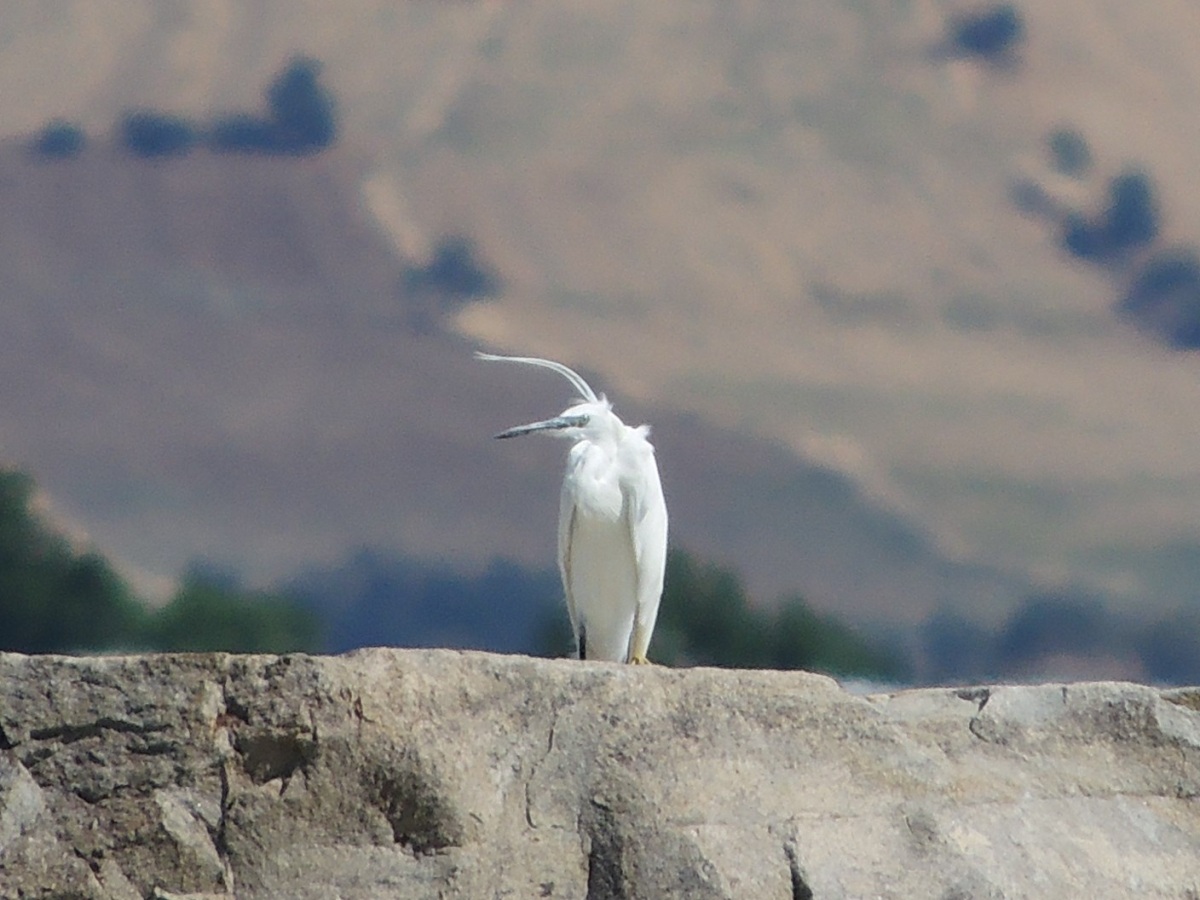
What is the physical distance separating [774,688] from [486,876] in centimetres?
120

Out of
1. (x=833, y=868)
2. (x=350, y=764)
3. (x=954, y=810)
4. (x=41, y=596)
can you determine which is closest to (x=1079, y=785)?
(x=954, y=810)

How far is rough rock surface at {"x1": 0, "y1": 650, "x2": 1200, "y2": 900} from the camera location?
6.97 m

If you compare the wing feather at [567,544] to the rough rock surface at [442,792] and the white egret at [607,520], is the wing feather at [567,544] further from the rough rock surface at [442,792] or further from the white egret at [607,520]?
the rough rock surface at [442,792]

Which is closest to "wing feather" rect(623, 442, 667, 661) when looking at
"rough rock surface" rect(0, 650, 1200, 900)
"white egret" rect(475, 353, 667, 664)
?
"white egret" rect(475, 353, 667, 664)

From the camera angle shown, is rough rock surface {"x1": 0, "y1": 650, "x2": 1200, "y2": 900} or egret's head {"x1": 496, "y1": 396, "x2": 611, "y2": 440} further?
egret's head {"x1": 496, "y1": 396, "x2": 611, "y2": 440}

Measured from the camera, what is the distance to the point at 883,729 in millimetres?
7566

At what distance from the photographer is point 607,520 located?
33.0 feet

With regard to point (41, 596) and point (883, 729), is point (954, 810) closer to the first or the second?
point (883, 729)

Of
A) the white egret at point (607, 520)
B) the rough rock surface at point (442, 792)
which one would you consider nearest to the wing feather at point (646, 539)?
the white egret at point (607, 520)

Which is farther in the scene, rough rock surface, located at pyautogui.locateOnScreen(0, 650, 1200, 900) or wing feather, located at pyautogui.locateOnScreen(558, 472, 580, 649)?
Answer: wing feather, located at pyautogui.locateOnScreen(558, 472, 580, 649)

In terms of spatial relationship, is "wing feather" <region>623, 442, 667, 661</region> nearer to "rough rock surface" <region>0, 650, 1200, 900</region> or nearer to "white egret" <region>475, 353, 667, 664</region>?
"white egret" <region>475, 353, 667, 664</region>

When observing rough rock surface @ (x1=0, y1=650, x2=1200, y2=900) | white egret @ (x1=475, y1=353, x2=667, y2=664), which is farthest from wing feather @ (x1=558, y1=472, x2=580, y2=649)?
rough rock surface @ (x1=0, y1=650, x2=1200, y2=900)

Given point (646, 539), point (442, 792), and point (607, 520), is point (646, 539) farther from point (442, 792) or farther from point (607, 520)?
point (442, 792)

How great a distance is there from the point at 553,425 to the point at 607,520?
494mm
